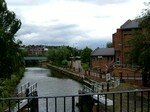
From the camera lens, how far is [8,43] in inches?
1286

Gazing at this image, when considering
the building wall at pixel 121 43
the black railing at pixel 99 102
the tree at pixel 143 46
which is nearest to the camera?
the black railing at pixel 99 102

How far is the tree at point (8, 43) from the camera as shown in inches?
1164

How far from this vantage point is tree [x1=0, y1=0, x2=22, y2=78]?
2956 cm

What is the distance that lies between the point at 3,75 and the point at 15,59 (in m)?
2.52

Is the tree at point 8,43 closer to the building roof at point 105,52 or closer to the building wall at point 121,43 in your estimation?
the building wall at point 121,43

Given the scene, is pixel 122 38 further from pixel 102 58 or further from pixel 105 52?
pixel 102 58

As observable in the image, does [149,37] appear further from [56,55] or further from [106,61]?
[56,55]

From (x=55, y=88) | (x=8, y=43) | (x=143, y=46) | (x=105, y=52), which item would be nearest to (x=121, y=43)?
(x=55, y=88)

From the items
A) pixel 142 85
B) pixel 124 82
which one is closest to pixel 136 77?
pixel 124 82

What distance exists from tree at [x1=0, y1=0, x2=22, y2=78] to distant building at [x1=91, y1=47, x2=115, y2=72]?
38.2 m

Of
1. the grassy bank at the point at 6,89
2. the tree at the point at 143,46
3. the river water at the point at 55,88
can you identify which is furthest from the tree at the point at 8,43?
the tree at the point at 143,46

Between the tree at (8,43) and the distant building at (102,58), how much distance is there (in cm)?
3815

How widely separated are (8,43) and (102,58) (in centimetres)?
4626

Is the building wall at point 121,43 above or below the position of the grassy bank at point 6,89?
above
